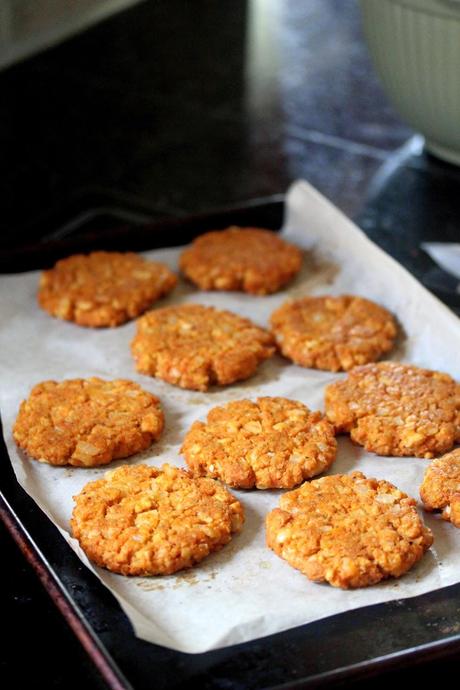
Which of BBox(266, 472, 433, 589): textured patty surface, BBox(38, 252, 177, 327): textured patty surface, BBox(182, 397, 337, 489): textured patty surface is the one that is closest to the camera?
BBox(266, 472, 433, 589): textured patty surface

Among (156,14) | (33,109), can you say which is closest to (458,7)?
(33,109)

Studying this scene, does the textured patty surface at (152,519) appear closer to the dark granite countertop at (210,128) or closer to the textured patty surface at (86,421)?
the textured patty surface at (86,421)

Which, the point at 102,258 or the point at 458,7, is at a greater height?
the point at 458,7

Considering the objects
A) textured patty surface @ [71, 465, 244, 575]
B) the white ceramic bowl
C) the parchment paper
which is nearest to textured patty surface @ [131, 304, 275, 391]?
the parchment paper

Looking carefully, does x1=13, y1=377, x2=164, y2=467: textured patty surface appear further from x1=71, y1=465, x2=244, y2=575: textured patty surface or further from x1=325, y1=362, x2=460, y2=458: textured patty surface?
x1=325, y1=362, x2=460, y2=458: textured patty surface

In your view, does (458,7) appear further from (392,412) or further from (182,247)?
(392,412)

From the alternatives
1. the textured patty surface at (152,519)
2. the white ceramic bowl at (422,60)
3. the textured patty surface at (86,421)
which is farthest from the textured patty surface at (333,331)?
the white ceramic bowl at (422,60)

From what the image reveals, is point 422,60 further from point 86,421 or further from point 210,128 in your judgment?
point 86,421
